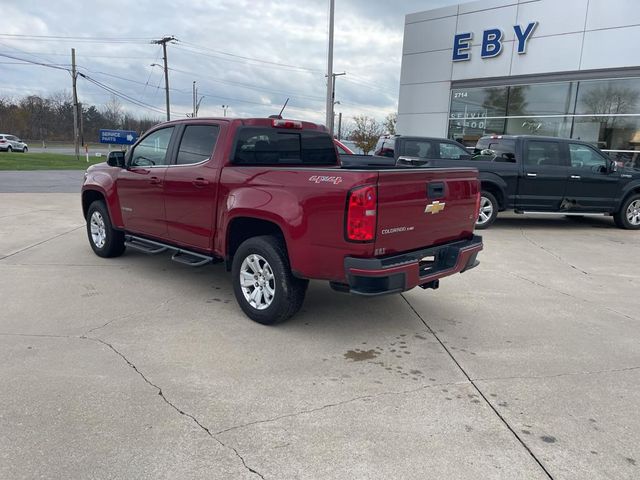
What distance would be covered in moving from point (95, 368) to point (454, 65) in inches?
744

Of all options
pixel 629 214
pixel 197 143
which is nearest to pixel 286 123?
pixel 197 143

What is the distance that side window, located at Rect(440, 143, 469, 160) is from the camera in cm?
1073

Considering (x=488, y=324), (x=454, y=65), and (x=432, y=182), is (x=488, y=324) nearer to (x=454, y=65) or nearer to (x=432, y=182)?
(x=432, y=182)

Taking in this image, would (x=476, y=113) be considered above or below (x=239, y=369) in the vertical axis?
above

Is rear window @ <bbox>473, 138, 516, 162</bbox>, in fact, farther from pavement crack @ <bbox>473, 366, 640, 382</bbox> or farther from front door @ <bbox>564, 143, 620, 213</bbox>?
pavement crack @ <bbox>473, 366, 640, 382</bbox>

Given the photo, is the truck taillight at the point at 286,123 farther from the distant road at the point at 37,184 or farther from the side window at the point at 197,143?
the distant road at the point at 37,184

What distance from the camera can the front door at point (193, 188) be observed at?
16.0 ft

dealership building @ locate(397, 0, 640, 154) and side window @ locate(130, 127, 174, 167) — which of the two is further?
dealership building @ locate(397, 0, 640, 154)

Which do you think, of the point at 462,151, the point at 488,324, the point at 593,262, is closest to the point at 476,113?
the point at 462,151

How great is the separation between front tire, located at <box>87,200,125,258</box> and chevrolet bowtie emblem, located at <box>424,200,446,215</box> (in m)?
4.34

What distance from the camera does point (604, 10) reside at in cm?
1534

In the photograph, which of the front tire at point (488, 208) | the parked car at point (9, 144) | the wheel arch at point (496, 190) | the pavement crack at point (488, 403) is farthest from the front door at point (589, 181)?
the parked car at point (9, 144)

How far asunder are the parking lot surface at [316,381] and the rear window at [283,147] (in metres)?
1.53

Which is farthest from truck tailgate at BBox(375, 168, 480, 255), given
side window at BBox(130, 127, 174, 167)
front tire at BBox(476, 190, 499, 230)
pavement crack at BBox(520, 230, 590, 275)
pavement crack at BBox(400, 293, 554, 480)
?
front tire at BBox(476, 190, 499, 230)
